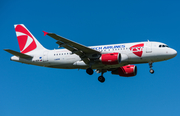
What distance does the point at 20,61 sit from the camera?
3556 centimetres

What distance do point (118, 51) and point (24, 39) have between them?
49.8ft

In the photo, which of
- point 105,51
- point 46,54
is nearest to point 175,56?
point 105,51

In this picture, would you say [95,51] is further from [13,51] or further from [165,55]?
[13,51]

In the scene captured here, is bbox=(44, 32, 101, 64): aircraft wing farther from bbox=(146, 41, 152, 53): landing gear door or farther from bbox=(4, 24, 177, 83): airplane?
bbox=(146, 41, 152, 53): landing gear door

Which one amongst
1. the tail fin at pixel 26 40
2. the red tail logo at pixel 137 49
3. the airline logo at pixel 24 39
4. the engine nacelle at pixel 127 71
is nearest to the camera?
the red tail logo at pixel 137 49

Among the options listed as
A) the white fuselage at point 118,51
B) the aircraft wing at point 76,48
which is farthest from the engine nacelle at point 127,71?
the aircraft wing at point 76,48

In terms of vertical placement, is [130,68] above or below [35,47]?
below

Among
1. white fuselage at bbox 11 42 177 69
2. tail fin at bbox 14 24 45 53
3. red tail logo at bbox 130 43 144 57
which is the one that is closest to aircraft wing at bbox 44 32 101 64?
white fuselage at bbox 11 42 177 69

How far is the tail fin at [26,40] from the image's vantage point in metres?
37.5

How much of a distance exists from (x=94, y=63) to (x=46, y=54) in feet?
23.8

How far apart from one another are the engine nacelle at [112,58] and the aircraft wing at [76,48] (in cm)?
120

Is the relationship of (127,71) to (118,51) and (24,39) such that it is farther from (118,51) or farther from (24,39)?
(24,39)

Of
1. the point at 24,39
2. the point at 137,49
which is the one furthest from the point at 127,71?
the point at 24,39

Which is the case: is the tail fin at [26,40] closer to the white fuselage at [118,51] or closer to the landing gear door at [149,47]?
the white fuselage at [118,51]
